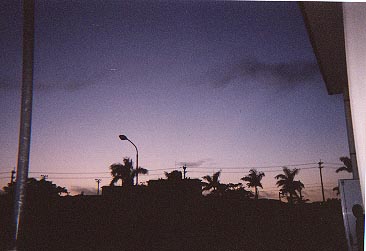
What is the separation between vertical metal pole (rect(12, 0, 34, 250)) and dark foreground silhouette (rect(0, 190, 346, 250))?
15.4m

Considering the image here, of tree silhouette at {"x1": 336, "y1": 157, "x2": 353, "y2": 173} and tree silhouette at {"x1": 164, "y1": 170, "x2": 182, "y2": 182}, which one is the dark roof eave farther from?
tree silhouette at {"x1": 336, "y1": 157, "x2": 353, "y2": 173}

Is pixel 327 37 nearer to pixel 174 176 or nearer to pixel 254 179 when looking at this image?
pixel 174 176

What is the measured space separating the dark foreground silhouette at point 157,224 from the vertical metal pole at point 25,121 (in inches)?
606

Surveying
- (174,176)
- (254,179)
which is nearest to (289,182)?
(254,179)

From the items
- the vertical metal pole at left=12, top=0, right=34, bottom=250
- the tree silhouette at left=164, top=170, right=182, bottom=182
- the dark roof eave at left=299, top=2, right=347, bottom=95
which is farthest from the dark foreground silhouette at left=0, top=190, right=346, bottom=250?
the vertical metal pole at left=12, top=0, right=34, bottom=250

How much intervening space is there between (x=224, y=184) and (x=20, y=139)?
144 ft

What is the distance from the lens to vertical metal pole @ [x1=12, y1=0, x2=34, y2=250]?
2.43m

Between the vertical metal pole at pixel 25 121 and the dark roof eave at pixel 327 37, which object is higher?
the dark roof eave at pixel 327 37

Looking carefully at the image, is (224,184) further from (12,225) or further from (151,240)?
(12,225)

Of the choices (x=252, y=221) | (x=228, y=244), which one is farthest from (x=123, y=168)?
(x=228, y=244)

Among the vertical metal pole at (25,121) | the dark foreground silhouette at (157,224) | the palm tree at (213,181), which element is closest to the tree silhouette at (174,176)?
the dark foreground silhouette at (157,224)

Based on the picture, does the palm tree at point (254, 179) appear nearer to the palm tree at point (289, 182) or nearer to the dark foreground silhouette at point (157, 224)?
the palm tree at point (289, 182)

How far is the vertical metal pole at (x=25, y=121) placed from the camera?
7.97 ft

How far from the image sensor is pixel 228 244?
18.4 meters
